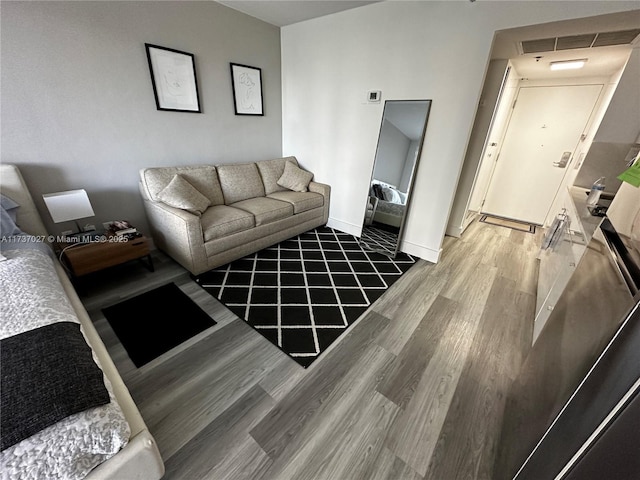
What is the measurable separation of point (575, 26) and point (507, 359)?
2.44 meters

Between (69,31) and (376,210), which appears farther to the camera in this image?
(376,210)

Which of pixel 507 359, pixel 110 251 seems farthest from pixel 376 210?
pixel 110 251

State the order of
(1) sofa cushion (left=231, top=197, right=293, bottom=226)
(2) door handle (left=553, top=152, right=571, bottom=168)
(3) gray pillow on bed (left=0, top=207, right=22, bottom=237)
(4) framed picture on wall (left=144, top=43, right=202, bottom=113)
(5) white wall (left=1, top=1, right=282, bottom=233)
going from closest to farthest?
(3) gray pillow on bed (left=0, top=207, right=22, bottom=237) < (5) white wall (left=1, top=1, right=282, bottom=233) < (4) framed picture on wall (left=144, top=43, right=202, bottom=113) < (1) sofa cushion (left=231, top=197, right=293, bottom=226) < (2) door handle (left=553, top=152, right=571, bottom=168)

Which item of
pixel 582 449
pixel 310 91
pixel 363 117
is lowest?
pixel 582 449

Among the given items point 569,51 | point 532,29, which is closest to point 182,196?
point 532,29

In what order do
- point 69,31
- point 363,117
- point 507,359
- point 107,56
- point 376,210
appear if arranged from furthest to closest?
point 376,210 → point 363,117 → point 107,56 → point 69,31 → point 507,359

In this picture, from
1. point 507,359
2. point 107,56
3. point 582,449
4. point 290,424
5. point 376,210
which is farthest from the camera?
point 376,210

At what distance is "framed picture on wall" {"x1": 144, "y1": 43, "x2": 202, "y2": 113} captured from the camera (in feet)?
8.09

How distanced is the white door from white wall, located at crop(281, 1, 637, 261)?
8.40 feet

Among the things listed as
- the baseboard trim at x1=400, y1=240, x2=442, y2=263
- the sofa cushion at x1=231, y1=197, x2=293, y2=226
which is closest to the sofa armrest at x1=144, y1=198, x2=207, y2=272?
the sofa cushion at x1=231, y1=197, x2=293, y2=226

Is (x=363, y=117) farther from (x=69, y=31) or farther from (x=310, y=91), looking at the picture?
(x=69, y=31)

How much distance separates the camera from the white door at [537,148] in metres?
3.58

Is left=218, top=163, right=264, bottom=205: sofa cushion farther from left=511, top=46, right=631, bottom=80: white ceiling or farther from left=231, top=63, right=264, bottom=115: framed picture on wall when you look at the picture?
left=511, top=46, right=631, bottom=80: white ceiling

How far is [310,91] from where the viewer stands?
11.0 ft
